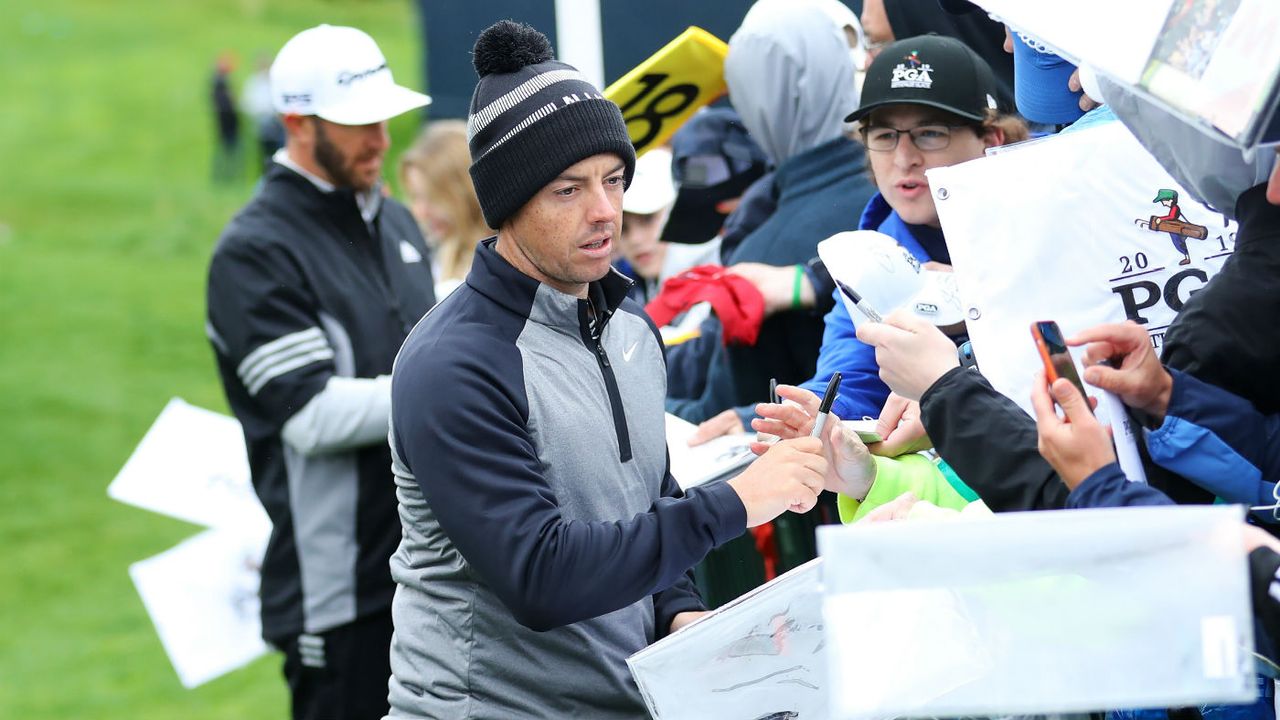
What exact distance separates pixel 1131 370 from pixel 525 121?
0.99 m

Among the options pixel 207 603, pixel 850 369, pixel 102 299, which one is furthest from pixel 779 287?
pixel 102 299

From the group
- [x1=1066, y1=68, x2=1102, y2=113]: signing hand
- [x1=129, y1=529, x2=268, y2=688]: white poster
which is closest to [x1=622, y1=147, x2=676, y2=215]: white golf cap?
[x1=129, y1=529, x2=268, y2=688]: white poster

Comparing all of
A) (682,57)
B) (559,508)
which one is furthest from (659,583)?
(682,57)

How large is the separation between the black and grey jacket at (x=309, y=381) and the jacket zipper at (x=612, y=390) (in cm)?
148

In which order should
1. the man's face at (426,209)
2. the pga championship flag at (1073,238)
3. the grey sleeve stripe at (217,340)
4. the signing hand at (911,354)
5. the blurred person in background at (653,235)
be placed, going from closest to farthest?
the signing hand at (911,354)
the pga championship flag at (1073,238)
the grey sleeve stripe at (217,340)
the blurred person in background at (653,235)
the man's face at (426,209)

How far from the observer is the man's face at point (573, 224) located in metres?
2.45

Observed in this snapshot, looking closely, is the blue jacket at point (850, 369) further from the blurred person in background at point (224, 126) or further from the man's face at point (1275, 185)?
the blurred person in background at point (224, 126)

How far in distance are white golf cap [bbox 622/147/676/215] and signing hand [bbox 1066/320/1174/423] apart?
2.58m

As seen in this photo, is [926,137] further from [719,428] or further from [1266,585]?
[1266,585]

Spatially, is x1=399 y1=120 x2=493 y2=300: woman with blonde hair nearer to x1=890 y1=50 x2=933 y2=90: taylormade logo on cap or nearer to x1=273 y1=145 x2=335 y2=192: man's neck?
x1=273 y1=145 x2=335 y2=192: man's neck

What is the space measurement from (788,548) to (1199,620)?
2.18 metres

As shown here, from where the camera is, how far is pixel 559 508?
7.69 feet

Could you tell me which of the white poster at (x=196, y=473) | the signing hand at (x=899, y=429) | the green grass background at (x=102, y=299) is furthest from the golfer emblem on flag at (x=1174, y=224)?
the green grass background at (x=102, y=299)

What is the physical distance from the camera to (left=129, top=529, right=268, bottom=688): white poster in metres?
4.31
